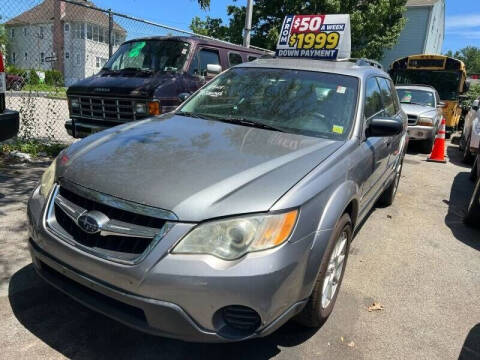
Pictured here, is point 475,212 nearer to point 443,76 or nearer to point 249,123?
point 249,123

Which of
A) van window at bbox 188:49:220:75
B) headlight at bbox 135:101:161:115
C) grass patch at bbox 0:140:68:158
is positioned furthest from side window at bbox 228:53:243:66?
grass patch at bbox 0:140:68:158

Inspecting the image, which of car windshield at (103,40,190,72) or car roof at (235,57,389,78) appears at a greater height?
car windshield at (103,40,190,72)

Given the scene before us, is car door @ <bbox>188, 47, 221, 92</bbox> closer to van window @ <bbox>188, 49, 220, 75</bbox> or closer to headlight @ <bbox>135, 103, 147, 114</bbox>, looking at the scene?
van window @ <bbox>188, 49, 220, 75</bbox>

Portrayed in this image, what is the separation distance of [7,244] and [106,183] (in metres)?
1.87

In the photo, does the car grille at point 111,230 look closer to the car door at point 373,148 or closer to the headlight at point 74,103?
the car door at point 373,148

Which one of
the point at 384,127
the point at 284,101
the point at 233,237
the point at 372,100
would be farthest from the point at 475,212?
the point at 233,237

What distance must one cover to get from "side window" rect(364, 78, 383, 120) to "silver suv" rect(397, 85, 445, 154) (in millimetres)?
6301

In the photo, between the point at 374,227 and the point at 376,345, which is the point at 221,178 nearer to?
the point at 376,345

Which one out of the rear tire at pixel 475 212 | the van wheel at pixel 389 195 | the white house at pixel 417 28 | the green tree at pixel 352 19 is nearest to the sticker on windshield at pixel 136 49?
the van wheel at pixel 389 195

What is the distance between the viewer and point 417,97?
11.2 metres

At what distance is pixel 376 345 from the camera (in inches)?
105

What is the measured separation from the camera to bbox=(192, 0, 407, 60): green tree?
66.8 ft

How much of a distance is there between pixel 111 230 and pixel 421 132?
9.37 meters

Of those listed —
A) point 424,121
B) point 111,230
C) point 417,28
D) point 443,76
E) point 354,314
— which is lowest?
point 354,314
